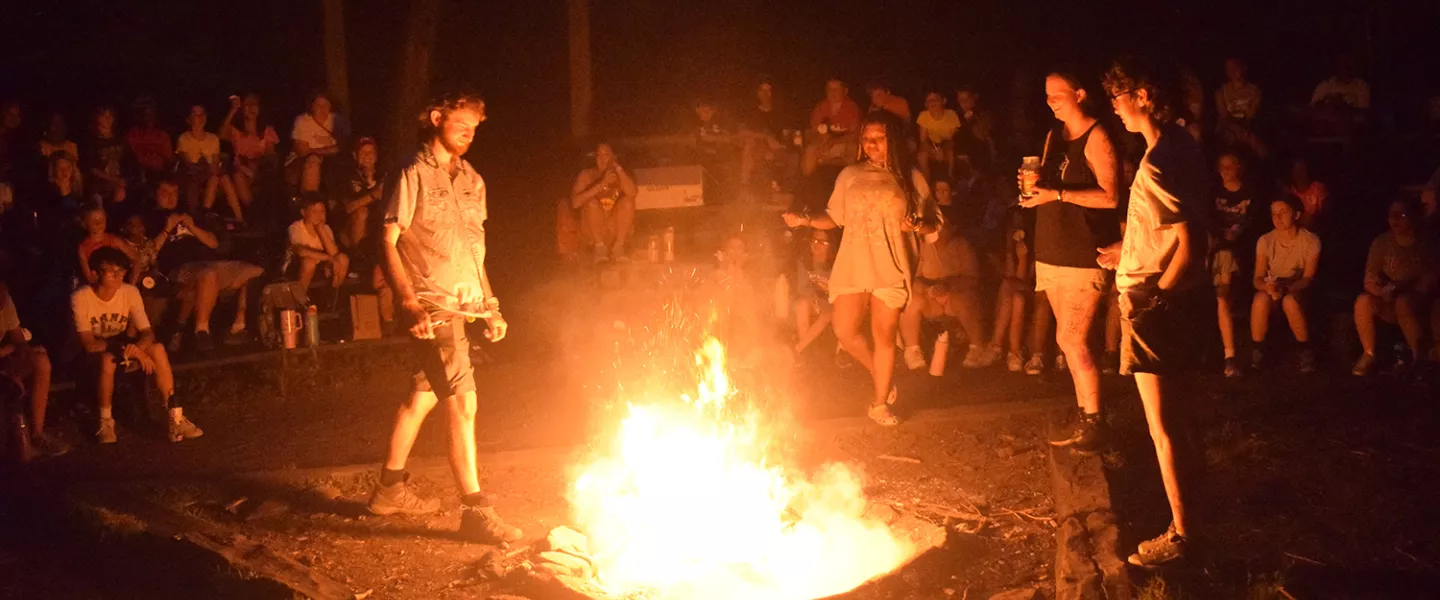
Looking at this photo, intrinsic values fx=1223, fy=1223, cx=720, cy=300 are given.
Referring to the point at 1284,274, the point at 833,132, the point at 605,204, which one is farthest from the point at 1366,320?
the point at 605,204

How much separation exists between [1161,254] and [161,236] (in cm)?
982

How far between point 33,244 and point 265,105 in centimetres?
409

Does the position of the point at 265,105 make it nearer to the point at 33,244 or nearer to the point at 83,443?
the point at 33,244

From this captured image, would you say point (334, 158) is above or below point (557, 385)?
above

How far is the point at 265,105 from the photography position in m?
15.4

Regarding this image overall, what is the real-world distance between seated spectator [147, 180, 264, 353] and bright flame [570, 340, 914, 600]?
19.2ft

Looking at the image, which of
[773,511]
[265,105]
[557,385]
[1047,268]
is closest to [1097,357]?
[1047,268]

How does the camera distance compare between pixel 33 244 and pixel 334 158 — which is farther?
pixel 334 158

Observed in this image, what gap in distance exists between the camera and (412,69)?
14.6m

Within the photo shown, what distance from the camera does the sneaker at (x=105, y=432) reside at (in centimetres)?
949

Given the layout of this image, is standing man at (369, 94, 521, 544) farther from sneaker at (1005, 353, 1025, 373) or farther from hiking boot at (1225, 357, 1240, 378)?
hiking boot at (1225, 357, 1240, 378)

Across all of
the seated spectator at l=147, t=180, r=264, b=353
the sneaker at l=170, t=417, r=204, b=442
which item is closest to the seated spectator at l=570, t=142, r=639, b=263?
the seated spectator at l=147, t=180, r=264, b=353

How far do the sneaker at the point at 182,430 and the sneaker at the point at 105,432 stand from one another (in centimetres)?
51

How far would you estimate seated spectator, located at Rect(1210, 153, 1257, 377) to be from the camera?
10.4 metres
